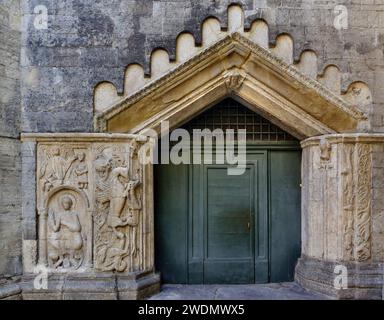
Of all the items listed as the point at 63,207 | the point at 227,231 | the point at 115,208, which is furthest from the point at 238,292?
the point at 63,207

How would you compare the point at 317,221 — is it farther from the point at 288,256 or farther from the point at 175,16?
the point at 175,16

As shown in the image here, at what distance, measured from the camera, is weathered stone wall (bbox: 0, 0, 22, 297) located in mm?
4262

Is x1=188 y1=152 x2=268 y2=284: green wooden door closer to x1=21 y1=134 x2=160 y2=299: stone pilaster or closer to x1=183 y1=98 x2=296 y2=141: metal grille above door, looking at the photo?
x1=183 y1=98 x2=296 y2=141: metal grille above door

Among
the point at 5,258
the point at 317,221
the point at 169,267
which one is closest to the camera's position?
the point at 5,258

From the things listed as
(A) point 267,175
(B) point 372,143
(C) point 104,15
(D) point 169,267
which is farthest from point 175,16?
(D) point 169,267

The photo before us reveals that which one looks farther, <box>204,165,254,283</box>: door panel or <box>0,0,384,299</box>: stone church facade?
<box>204,165,254,283</box>: door panel

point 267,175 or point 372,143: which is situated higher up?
point 372,143

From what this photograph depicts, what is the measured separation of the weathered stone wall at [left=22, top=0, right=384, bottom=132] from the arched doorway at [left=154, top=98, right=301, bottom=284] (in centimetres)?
116

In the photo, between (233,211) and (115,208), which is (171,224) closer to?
(233,211)

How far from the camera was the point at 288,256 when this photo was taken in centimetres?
521

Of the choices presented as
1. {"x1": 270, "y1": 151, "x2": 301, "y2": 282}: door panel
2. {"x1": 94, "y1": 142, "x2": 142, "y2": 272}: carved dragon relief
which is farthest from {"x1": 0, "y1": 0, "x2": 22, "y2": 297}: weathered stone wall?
{"x1": 270, "y1": 151, "x2": 301, "y2": 282}: door panel

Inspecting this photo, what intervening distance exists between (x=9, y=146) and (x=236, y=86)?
8.67ft

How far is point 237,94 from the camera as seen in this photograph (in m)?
4.76

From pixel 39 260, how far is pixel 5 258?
349mm
